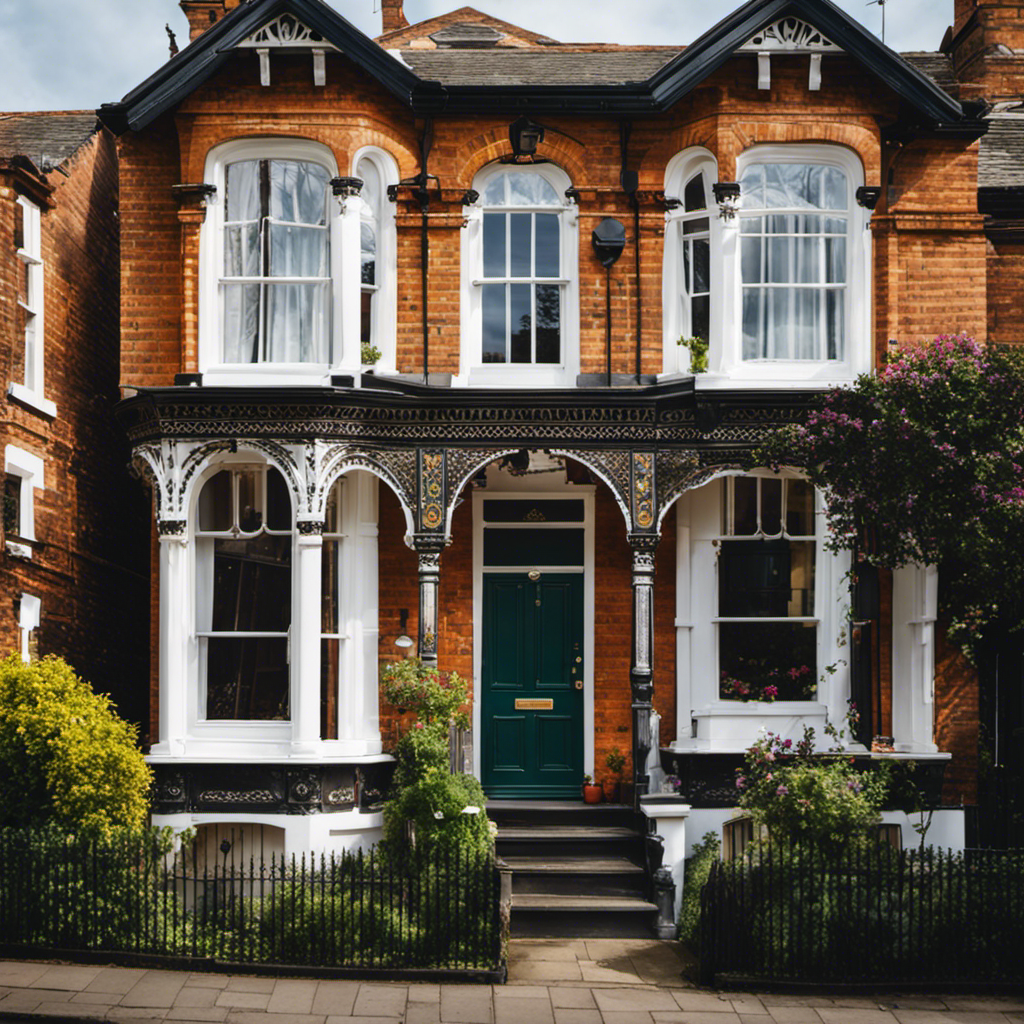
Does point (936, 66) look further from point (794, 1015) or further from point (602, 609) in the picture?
point (794, 1015)

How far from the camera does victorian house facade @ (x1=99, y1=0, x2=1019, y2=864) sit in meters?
13.6

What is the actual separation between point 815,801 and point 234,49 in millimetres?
9033

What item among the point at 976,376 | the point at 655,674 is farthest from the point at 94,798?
the point at 976,376

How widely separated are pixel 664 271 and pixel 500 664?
4.45 meters

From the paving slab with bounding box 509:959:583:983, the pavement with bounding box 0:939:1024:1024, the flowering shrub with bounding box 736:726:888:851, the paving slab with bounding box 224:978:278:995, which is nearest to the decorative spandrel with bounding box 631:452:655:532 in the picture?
the flowering shrub with bounding box 736:726:888:851

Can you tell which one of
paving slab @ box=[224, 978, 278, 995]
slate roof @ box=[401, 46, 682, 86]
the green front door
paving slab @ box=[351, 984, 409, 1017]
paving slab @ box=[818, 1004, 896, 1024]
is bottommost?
paving slab @ box=[818, 1004, 896, 1024]

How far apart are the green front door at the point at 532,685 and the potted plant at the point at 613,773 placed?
31 centimetres

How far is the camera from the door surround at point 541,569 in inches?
571

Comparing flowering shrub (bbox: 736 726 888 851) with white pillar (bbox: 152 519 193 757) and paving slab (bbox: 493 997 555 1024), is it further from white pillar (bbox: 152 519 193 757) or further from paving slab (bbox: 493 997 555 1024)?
white pillar (bbox: 152 519 193 757)

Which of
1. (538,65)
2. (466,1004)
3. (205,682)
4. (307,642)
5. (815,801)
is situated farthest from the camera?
(538,65)

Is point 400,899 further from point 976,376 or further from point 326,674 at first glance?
point 976,376

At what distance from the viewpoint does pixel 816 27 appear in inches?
542

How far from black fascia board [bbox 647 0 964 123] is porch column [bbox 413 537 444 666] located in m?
5.09

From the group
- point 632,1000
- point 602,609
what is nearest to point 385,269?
point 602,609
